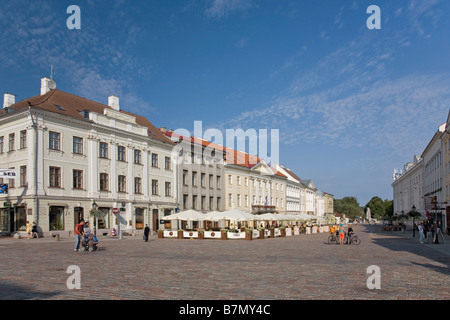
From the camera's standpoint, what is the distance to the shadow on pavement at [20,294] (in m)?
9.00

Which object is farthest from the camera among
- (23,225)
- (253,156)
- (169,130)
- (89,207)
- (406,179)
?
(406,179)

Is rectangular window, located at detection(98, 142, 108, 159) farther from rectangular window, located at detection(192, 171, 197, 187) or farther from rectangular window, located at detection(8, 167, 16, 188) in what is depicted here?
rectangular window, located at detection(192, 171, 197, 187)

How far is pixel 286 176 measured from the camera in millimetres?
87000

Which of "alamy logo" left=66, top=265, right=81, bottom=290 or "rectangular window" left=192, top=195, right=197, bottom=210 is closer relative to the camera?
"alamy logo" left=66, top=265, right=81, bottom=290

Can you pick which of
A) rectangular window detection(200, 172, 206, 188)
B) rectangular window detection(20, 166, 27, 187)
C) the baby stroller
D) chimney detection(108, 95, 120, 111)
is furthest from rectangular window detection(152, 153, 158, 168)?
the baby stroller

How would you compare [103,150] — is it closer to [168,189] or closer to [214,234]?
[168,189]

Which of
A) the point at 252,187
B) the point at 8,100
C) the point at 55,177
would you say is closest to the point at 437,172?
the point at 252,187

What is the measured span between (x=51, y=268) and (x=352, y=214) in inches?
6394

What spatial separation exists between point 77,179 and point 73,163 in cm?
161

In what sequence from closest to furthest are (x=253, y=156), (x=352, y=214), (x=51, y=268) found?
1. (x=51, y=268)
2. (x=253, y=156)
3. (x=352, y=214)

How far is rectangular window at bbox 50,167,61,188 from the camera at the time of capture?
37812 mm

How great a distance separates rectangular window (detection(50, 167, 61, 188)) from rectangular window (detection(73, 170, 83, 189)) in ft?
5.82
